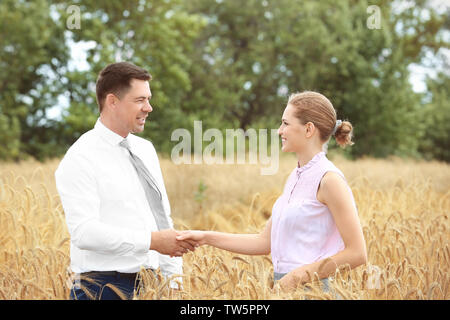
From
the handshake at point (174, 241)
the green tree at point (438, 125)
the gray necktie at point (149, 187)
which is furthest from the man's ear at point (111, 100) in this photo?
the green tree at point (438, 125)

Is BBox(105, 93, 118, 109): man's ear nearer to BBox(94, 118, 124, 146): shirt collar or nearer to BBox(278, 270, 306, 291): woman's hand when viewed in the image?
BBox(94, 118, 124, 146): shirt collar

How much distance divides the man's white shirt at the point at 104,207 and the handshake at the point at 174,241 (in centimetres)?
8

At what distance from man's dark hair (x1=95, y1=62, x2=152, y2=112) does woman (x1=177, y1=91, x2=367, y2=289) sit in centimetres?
109

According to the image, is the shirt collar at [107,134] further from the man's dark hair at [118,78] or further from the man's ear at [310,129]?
the man's ear at [310,129]

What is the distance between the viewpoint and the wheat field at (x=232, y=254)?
3.14 meters

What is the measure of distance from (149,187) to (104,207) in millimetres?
365

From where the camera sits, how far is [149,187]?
3668mm

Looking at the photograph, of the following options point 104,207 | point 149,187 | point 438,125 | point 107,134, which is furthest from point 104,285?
point 438,125

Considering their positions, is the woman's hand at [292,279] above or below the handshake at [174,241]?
below

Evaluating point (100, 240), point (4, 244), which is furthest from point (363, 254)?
point (4, 244)

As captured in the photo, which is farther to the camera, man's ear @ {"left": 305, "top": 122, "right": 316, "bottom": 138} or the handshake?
the handshake

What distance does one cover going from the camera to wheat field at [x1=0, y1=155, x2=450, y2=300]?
3139 mm

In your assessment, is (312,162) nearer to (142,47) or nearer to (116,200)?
(116,200)

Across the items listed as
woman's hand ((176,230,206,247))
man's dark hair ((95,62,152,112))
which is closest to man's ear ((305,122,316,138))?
woman's hand ((176,230,206,247))
